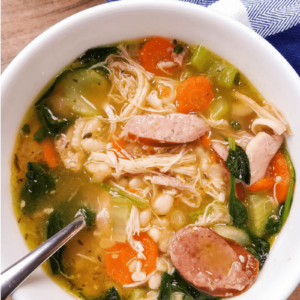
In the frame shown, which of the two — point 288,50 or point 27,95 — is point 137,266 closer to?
point 27,95

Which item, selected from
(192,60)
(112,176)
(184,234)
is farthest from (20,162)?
(192,60)

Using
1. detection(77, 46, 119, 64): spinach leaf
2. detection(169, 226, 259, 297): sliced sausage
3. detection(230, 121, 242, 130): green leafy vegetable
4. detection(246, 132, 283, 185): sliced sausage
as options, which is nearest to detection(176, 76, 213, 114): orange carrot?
detection(230, 121, 242, 130): green leafy vegetable

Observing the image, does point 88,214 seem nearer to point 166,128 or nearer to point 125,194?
point 125,194

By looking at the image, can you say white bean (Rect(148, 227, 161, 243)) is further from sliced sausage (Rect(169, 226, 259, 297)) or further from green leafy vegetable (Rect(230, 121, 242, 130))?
green leafy vegetable (Rect(230, 121, 242, 130))

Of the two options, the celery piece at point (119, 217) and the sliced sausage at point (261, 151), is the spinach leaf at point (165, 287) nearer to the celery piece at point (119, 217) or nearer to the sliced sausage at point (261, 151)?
the celery piece at point (119, 217)

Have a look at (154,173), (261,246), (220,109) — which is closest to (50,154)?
(154,173)

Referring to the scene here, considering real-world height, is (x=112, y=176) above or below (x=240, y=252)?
above

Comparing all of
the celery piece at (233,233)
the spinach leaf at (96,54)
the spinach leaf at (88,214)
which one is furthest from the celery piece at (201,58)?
the spinach leaf at (88,214)
